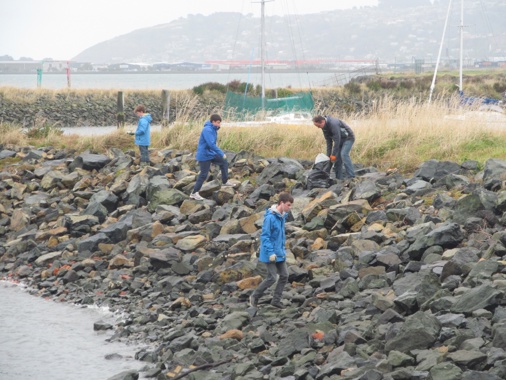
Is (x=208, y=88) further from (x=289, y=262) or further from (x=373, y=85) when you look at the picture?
(x=289, y=262)

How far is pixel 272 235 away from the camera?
466 inches

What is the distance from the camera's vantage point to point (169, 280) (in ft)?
47.3

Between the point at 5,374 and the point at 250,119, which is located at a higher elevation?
the point at 250,119

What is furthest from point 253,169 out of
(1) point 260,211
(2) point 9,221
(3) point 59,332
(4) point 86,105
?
(4) point 86,105

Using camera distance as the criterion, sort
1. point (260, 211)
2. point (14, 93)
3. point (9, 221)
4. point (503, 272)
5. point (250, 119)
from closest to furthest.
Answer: point (503, 272) < point (260, 211) < point (9, 221) < point (250, 119) < point (14, 93)

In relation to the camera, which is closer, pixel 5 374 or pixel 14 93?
pixel 5 374

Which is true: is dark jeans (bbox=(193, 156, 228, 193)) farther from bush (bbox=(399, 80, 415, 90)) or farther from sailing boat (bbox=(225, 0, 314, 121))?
bush (bbox=(399, 80, 415, 90))

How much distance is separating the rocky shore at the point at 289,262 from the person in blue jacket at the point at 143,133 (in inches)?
12.8

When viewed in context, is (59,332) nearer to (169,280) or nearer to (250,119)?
(169,280)

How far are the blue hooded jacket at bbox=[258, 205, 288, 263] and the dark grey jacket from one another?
19.9 ft

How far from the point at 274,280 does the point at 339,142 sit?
20.6ft

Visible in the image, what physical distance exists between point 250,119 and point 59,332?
15.8 m

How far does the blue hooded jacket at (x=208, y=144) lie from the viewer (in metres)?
17.8

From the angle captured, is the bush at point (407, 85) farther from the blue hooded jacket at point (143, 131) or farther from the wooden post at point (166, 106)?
the blue hooded jacket at point (143, 131)
